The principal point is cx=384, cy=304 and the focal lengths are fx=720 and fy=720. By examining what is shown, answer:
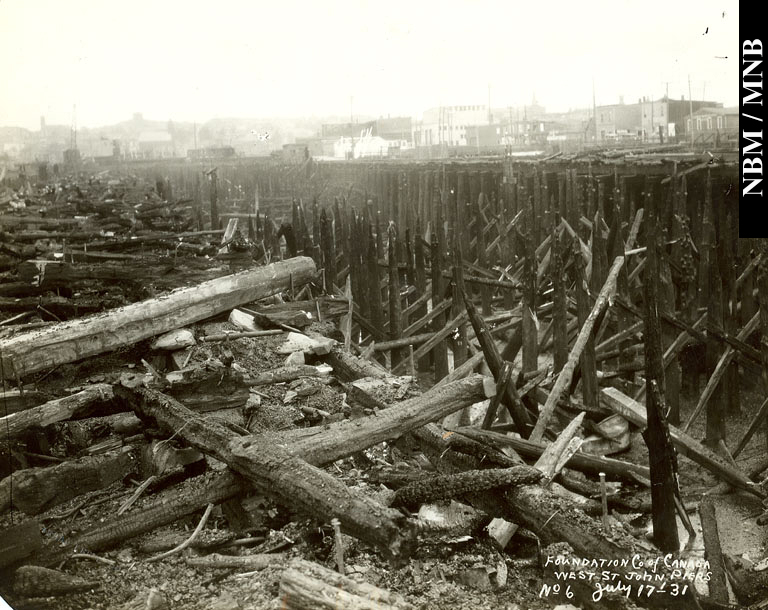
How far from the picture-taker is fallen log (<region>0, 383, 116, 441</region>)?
3.67 meters

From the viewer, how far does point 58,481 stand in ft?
11.0

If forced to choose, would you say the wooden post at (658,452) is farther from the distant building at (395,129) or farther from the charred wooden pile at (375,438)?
the distant building at (395,129)

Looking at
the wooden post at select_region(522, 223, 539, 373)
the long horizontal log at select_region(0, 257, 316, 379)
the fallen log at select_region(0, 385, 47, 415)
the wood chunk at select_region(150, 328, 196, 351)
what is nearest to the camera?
the fallen log at select_region(0, 385, 47, 415)

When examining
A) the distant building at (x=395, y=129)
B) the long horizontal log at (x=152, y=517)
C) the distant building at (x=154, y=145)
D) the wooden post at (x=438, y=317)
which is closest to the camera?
the long horizontal log at (x=152, y=517)

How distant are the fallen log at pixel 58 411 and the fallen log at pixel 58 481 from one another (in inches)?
14.0

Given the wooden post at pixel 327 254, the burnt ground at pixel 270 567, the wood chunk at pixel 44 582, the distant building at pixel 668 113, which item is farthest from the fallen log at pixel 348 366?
the wooden post at pixel 327 254

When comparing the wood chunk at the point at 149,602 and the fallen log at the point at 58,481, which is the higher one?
the fallen log at the point at 58,481

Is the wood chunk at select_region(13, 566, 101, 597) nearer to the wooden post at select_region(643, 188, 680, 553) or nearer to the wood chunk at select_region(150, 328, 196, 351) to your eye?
the wood chunk at select_region(150, 328, 196, 351)

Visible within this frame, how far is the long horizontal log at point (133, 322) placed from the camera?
4438mm

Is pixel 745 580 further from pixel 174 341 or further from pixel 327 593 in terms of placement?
pixel 174 341

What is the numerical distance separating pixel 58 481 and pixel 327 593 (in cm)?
156

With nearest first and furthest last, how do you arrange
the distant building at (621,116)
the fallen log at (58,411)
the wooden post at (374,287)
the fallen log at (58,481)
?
the fallen log at (58,481) → the fallen log at (58,411) → the wooden post at (374,287) → the distant building at (621,116)

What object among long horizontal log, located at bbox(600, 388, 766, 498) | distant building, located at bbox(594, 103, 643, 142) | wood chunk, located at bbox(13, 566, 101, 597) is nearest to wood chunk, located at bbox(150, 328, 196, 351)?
wood chunk, located at bbox(13, 566, 101, 597)

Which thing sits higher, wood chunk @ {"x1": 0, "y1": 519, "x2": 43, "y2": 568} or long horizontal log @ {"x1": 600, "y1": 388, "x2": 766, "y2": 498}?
wood chunk @ {"x1": 0, "y1": 519, "x2": 43, "y2": 568}
